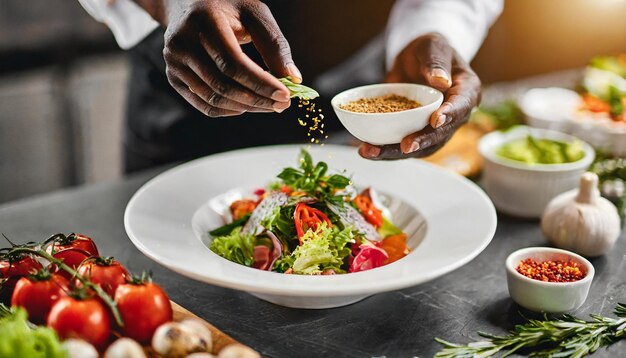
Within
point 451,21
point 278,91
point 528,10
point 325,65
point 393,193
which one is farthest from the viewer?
point 528,10

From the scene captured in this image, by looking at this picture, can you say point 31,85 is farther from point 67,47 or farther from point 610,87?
point 610,87

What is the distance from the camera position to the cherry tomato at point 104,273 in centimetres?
117

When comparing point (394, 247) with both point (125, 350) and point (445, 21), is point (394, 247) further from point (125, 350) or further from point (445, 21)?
point (445, 21)

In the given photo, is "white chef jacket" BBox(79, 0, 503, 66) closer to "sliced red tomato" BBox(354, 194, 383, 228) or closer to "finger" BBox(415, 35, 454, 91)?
"finger" BBox(415, 35, 454, 91)

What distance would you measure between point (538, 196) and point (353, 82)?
1.29 m

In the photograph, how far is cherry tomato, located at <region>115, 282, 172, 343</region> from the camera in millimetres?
1100

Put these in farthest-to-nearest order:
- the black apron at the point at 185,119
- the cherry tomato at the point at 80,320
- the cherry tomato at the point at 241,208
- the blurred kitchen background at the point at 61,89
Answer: the blurred kitchen background at the point at 61,89 → the black apron at the point at 185,119 → the cherry tomato at the point at 241,208 → the cherry tomato at the point at 80,320

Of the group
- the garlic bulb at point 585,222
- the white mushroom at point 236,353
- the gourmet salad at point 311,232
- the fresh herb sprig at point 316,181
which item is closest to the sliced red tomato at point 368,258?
the gourmet salad at point 311,232

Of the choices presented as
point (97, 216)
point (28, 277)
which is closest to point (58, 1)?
point (97, 216)

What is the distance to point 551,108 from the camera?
7.57 ft

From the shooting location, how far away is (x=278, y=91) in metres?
1.10

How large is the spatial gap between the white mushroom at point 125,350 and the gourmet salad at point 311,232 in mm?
381

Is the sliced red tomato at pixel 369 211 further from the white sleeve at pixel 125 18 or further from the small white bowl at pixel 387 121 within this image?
the white sleeve at pixel 125 18

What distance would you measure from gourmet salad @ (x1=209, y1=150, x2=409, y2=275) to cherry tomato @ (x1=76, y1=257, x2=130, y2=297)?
0.27 m
